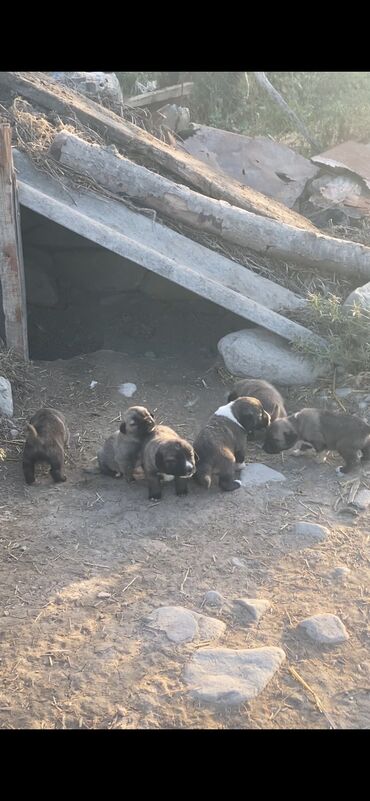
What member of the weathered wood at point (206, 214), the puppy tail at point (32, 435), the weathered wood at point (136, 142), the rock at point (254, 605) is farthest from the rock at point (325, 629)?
the weathered wood at point (136, 142)

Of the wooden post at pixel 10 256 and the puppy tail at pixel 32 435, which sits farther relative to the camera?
the wooden post at pixel 10 256

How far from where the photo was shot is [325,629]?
490cm

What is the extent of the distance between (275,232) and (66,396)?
121 inches

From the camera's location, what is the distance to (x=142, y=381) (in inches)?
345

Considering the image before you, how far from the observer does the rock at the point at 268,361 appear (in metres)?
8.45

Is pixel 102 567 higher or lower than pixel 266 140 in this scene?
lower

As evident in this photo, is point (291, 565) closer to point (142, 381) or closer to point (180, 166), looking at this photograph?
point (142, 381)

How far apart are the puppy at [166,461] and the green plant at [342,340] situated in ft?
7.28

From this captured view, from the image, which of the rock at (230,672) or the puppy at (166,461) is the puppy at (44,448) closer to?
the puppy at (166,461)

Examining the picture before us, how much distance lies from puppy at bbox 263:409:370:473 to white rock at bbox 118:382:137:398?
1.80 m

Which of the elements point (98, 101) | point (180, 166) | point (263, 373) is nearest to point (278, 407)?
point (263, 373)

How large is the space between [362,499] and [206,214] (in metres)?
4.13

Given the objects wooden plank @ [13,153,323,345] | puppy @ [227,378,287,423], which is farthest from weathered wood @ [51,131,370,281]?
puppy @ [227,378,287,423]

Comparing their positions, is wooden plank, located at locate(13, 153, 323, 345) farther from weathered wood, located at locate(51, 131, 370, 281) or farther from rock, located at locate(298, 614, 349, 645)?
rock, located at locate(298, 614, 349, 645)
